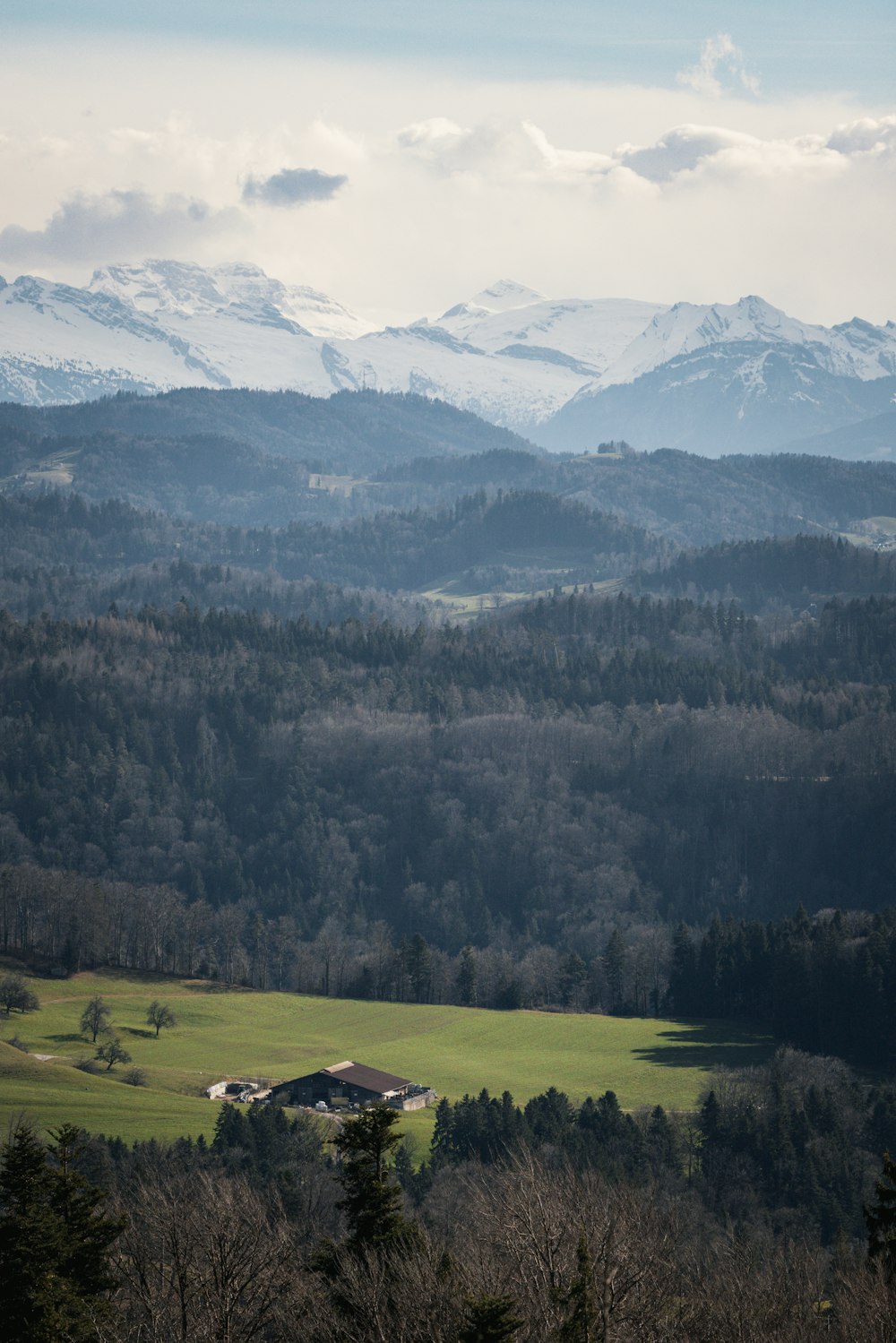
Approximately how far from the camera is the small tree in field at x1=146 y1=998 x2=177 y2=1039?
122188mm

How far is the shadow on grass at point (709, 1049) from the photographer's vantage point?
364 feet

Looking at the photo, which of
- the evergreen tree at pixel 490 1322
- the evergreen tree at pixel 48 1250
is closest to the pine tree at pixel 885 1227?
the evergreen tree at pixel 490 1322

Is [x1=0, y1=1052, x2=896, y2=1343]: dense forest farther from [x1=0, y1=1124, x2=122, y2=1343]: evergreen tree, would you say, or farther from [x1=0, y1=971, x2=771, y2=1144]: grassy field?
[x1=0, y1=971, x2=771, y2=1144]: grassy field

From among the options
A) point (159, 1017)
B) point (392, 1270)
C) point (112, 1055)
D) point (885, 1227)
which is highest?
point (885, 1227)

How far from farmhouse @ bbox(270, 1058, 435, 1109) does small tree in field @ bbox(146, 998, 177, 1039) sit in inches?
740

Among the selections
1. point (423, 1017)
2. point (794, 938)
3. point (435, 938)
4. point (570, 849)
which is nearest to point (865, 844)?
point (570, 849)

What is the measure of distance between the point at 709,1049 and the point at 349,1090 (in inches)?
1025

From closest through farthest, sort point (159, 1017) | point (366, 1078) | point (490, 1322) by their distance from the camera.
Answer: point (490, 1322)
point (366, 1078)
point (159, 1017)

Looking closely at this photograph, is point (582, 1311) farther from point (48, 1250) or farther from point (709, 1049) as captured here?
point (709, 1049)

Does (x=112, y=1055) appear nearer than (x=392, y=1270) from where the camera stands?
No

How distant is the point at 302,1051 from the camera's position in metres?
117

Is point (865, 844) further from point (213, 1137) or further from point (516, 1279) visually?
point (516, 1279)

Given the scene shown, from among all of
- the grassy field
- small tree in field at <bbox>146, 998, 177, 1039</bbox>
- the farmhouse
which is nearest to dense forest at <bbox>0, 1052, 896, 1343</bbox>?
the grassy field

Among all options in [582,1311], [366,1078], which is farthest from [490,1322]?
[366,1078]
